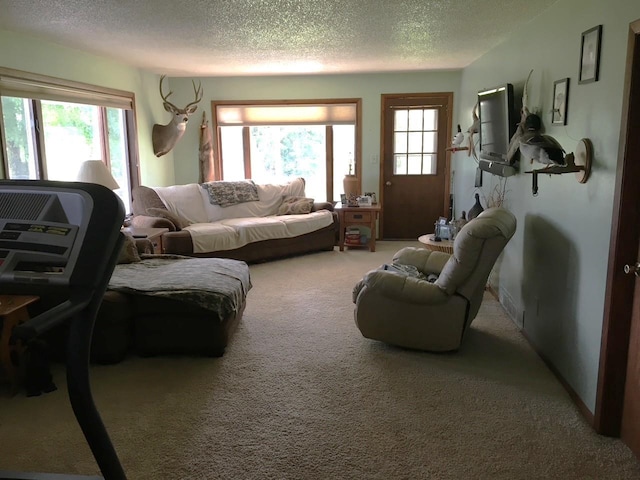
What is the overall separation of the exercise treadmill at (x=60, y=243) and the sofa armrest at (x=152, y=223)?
12.8 ft

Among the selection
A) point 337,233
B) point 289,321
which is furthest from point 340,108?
point 289,321

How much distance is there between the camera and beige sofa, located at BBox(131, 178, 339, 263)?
5.28 m

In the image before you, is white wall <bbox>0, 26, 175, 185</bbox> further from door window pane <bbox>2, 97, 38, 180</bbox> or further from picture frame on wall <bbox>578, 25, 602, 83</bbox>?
picture frame on wall <bbox>578, 25, 602, 83</bbox>

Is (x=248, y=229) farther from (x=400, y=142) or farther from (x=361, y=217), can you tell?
(x=400, y=142)

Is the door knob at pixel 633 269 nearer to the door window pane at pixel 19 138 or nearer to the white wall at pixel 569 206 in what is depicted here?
the white wall at pixel 569 206

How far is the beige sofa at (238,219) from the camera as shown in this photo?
528 centimetres

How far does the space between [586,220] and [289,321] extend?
7.12 ft

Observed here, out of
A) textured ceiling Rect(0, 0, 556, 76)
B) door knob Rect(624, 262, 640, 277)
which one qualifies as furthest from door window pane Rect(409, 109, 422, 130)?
door knob Rect(624, 262, 640, 277)

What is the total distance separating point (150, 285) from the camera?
10.6 feet

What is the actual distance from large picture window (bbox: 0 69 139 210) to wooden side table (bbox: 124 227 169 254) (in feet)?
2.57

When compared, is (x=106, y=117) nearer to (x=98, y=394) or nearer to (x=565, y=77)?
(x=98, y=394)

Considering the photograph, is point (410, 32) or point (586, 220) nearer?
point (586, 220)

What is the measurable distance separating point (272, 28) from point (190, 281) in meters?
1.93

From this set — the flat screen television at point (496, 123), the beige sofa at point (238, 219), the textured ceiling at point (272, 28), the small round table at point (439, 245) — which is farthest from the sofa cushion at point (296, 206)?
the flat screen television at point (496, 123)
